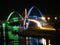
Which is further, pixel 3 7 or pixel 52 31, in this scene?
pixel 3 7

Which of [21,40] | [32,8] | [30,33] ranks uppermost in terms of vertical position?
[32,8]

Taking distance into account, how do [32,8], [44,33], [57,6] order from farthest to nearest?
1. [57,6]
2. [32,8]
3. [44,33]

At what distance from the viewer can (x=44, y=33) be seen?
4.54m

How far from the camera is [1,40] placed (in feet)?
19.2

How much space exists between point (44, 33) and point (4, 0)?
5464 millimetres

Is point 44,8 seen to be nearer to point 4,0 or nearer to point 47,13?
point 47,13

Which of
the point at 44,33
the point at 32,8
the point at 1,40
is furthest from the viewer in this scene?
the point at 32,8

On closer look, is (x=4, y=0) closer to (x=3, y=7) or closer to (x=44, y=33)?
(x=3, y=7)

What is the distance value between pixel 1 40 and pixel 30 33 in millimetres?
1503

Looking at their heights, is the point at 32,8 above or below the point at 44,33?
above

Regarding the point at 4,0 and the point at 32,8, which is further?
the point at 4,0

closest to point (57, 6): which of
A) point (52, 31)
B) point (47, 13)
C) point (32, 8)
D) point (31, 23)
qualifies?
point (47, 13)

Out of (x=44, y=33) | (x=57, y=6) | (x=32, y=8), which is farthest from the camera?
(x=57, y=6)

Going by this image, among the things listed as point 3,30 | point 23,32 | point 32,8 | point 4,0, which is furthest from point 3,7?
point 23,32
